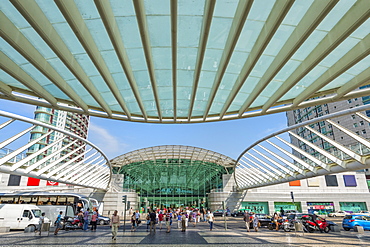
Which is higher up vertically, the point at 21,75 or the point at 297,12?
the point at 297,12

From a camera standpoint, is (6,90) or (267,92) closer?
(6,90)

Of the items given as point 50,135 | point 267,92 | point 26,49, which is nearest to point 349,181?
point 267,92

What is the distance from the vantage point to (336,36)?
762 centimetres

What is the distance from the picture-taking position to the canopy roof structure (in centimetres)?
704

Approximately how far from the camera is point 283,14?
260 inches

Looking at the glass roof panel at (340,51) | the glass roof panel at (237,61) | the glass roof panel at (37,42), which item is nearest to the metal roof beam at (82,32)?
the glass roof panel at (37,42)

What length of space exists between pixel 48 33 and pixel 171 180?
48274 millimetres

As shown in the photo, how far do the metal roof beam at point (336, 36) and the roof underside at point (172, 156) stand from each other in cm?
3482

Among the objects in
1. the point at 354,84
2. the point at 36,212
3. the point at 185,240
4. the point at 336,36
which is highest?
the point at 336,36

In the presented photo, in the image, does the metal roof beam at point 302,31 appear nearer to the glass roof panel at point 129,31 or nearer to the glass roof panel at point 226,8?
the glass roof panel at point 226,8

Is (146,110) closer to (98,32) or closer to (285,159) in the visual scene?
(98,32)

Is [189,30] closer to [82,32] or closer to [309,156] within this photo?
[82,32]

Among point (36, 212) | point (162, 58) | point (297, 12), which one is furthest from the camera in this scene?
point (36, 212)

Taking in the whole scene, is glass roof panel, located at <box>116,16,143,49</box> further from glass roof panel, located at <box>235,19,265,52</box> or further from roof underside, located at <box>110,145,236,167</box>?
roof underside, located at <box>110,145,236,167</box>
